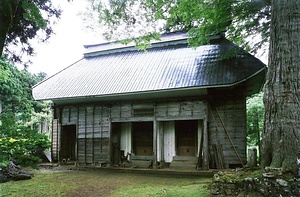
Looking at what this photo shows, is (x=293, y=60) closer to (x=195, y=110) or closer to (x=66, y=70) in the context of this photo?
(x=195, y=110)

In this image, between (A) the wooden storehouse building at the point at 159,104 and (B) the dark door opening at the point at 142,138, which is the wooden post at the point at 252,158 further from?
(B) the dark door opening at the point at 142,138

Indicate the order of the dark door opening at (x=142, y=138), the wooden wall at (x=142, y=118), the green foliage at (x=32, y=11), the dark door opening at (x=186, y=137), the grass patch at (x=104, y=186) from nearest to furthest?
1. the green foliage at (x=32, y=11)
2. the grass patch at (x=104, y=186)
3. the wooden wall at (x=142, y=118)
4. the dark door opening at (x=186, y=137)
5. the dark door opening at (x=142, y=138)

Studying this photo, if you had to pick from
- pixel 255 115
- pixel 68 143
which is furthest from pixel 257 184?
pixel 68 143

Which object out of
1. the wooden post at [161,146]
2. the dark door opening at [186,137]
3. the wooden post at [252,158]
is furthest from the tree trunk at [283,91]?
the wooden post at [161,146]

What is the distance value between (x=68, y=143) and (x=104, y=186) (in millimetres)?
7232

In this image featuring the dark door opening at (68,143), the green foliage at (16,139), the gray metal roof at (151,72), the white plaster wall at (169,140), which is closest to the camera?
the green foliage at (16,139)

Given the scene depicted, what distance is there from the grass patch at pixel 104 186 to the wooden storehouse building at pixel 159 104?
2110 mm

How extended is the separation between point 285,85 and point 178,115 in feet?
19.4

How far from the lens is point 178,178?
9773 millimetres

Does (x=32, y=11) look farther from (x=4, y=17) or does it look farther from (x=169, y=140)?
(x=169, y=140)

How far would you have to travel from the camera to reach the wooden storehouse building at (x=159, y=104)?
1055cm

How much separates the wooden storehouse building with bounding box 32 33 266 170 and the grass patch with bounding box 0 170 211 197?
2110 mm

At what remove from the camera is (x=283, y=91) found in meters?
5.53

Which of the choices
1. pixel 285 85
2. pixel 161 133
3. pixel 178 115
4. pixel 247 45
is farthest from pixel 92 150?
pixel 285 85
